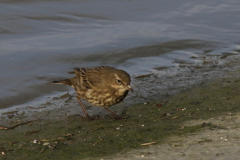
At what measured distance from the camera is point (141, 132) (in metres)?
5.90

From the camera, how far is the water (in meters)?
9.84

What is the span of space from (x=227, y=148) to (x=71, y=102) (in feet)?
13.8

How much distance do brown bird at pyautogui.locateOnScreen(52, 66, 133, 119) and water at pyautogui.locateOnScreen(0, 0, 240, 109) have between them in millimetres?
1375

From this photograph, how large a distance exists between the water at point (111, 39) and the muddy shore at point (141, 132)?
1128mm

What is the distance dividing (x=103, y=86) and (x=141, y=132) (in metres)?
1.61

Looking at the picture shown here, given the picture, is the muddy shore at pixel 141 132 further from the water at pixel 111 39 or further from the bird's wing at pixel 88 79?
the water at pixel 111 39

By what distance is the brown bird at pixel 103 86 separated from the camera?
7.07 meters

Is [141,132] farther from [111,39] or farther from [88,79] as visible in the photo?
[111,39]

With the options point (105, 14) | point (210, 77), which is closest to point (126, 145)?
point (210, 77)

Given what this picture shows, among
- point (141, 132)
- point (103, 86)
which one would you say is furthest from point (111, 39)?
point (141, 132)

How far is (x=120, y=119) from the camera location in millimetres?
6824

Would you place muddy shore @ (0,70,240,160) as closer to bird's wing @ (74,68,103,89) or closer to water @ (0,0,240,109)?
bird's wing @ (74,68,103,89)

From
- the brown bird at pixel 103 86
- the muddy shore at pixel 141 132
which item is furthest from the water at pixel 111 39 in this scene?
the brown bird at pixel 103 86

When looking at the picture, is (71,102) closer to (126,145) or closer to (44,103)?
(44,103)
